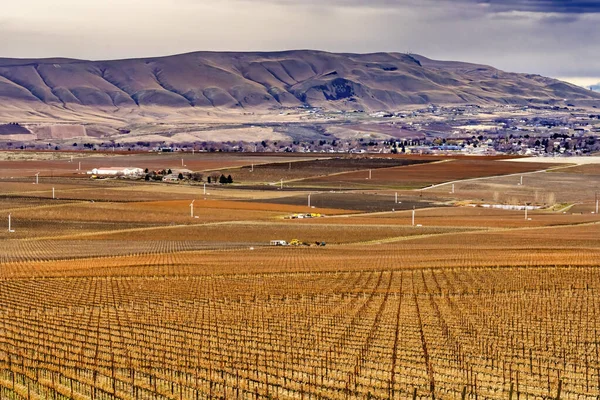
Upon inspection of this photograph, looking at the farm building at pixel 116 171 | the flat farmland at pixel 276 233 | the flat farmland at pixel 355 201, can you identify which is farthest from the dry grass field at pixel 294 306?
the farm building at pixel 116 171

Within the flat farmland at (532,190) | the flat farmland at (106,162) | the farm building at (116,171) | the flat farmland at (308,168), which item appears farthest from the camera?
the flat farmland at (106,162)

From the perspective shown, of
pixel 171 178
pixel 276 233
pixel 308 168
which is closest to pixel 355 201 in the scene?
pixel 276 233

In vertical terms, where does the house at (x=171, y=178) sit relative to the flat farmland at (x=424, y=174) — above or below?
below

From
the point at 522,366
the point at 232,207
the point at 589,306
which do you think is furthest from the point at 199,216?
the point at 522,366

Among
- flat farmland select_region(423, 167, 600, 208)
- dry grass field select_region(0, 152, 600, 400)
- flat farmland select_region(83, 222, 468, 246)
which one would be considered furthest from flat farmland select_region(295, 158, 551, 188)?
flat farmland select_region(83, 222, 468, 246)

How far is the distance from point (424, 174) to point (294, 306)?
111 m

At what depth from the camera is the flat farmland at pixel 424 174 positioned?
138250mm

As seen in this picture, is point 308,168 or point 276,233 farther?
point 308,168

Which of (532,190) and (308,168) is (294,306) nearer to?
(532,190)

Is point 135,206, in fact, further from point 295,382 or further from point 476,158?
point 476,158

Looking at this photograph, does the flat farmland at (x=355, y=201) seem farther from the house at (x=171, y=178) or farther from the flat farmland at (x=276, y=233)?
the house at (x=171, y=178)

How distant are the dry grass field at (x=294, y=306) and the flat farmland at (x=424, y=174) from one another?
132ft

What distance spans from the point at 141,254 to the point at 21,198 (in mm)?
43929

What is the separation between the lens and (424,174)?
494 feet
